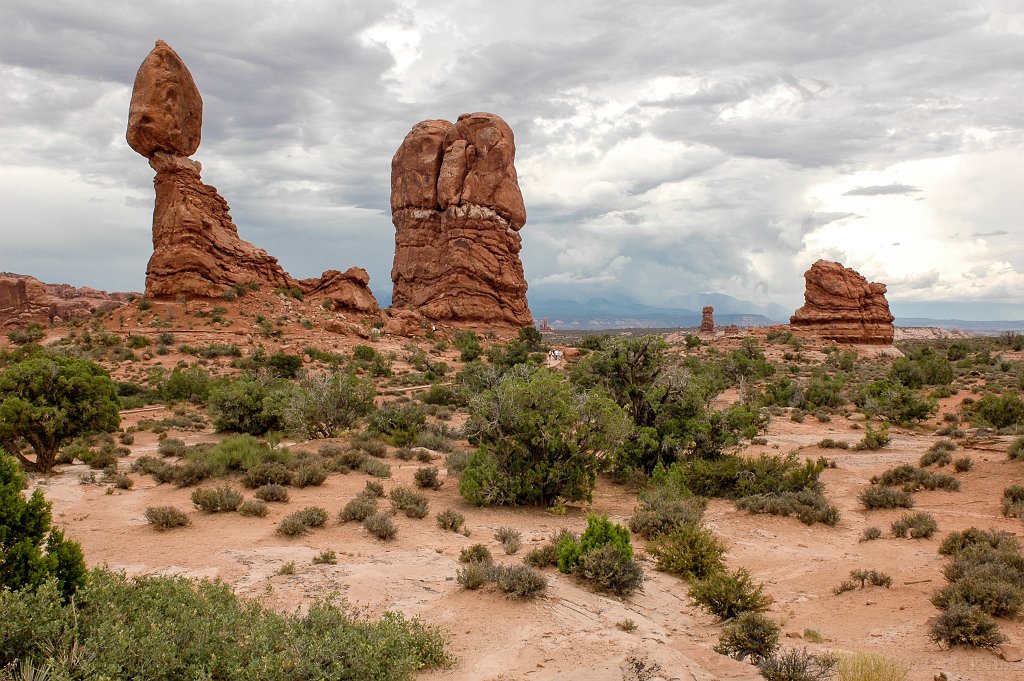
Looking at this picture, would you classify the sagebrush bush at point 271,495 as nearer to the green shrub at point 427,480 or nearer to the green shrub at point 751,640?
the green shrub at point 427,480

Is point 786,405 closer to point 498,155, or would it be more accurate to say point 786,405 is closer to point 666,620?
point 666,620

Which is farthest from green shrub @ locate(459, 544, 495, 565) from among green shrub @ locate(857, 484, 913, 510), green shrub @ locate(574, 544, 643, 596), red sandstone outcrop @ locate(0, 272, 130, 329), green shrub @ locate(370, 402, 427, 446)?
red sandstone outcrop @ locate(0, 272, 130, 329)

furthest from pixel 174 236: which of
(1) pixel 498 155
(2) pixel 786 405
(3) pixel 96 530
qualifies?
(2) pixel 786 405

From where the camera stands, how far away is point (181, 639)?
178 inches

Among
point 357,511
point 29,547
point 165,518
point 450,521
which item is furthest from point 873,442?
point 29,547

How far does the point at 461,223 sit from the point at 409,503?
4534 cm

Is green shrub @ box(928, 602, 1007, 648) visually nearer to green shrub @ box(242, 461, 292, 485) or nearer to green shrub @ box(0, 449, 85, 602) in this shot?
green shrub @ box(0, 449, 85, 602)

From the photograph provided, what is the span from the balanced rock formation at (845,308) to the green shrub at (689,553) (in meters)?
55.2

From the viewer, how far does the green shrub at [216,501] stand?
35.2 feet

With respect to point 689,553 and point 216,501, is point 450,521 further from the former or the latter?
point 216,501

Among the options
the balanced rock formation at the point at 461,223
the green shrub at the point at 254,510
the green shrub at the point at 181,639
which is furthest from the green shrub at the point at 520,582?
the balanced rock formation at the point at 461,223

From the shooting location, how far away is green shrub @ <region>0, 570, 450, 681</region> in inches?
162

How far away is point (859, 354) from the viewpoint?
5247cm

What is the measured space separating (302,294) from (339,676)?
44.1 meters
